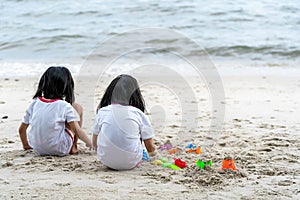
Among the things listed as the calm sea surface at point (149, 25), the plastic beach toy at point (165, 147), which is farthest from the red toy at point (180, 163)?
the calm sea surface at point (149, 25)

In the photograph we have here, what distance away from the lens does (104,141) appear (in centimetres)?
328

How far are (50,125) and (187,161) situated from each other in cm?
109

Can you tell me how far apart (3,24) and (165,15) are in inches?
185

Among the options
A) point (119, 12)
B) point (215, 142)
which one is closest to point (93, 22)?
→ point (119, 12)

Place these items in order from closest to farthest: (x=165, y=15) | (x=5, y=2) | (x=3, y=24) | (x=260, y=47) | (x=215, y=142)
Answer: (x=215, y=142)
(x=260, y=47)
(x=3, y=24)
(x=165, y=15)
(x=5, y=2)

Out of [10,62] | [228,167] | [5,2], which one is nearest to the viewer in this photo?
[228,167]

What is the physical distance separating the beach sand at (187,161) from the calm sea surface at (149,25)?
420cm

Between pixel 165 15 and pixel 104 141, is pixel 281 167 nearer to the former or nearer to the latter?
pixel 104 141

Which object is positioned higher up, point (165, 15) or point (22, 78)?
point (165, 15)

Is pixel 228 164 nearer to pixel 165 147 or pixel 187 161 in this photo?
pixel 187 161

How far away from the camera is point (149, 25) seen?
513 inches

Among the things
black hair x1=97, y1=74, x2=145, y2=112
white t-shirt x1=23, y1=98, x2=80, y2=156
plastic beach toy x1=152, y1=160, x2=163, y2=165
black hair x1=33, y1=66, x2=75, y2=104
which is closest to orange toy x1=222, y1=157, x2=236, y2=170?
plastic beach toy x1=152, y1=160, x2=163, y2=165

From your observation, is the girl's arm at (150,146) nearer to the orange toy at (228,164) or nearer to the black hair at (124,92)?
the black hair at (124,92)

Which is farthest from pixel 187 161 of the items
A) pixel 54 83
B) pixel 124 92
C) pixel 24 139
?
pixel 24 139
